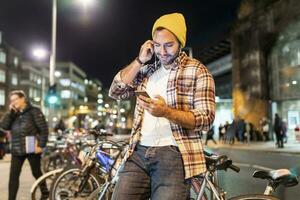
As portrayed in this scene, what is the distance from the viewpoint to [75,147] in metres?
12.5

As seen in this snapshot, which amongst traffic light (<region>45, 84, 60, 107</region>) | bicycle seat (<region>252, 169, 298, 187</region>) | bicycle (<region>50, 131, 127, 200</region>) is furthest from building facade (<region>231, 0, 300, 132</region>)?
bicycle seat (<region>252, 169, 298, 187</region>)

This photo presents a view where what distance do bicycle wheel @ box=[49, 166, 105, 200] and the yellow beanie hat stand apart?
14.4 feet

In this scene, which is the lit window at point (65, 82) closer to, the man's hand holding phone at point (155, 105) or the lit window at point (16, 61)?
the lit window at point (16, 61)

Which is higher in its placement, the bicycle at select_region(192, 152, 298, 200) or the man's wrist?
the man's wrist

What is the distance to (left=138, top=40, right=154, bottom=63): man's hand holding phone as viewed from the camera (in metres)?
3.09

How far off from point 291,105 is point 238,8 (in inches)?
473

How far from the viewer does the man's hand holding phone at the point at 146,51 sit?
3086 mm

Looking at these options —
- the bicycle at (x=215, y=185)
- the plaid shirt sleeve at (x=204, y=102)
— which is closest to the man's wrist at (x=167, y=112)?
the plaid shirt sleeve at (x=204, y=102)

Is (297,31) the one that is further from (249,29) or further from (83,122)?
(83,122)

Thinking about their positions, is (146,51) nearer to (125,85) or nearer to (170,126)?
(125,85)

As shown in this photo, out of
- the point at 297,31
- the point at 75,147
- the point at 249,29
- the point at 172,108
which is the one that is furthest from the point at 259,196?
the point at 249,29

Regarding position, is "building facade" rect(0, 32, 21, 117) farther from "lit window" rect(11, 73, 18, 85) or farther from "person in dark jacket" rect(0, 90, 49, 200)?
"person in dark jacket" rect(0, 90, 49, 200)

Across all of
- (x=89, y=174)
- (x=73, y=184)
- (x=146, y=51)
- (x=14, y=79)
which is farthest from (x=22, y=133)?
(x=14, y=79)

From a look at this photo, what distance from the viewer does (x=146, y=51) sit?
310 cm
